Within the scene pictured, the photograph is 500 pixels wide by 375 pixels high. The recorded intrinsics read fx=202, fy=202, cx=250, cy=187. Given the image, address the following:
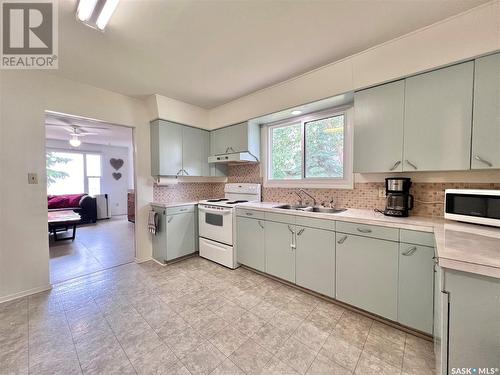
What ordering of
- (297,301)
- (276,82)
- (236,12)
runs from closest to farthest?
(236,12), (297,301), (276,82)

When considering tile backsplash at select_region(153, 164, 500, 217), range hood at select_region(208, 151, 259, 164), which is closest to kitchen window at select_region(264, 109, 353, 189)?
tile backsplash at select_region(153, 164, 500, 217)

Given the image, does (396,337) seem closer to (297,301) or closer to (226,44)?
(297,301)

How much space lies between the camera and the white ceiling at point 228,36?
1.46 meters

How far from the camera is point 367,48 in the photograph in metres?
1.91

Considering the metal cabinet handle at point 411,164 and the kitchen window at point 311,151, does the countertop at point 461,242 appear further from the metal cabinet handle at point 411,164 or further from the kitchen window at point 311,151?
the kitchen window at point 311,151

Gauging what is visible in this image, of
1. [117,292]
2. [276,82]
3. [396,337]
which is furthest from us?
[276,82]

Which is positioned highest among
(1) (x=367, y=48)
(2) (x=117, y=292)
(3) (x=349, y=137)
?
(1) (x=367, y=48)

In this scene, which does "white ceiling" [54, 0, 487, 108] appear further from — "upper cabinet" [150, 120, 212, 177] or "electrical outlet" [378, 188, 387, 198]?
"electrical outlet" [378, 188, 387, 198]

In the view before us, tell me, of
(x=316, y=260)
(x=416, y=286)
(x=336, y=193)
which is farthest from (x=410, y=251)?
(x=336, y=193)

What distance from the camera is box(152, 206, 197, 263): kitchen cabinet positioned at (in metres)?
2.97

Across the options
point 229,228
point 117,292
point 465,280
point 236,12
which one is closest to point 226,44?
point 236,12

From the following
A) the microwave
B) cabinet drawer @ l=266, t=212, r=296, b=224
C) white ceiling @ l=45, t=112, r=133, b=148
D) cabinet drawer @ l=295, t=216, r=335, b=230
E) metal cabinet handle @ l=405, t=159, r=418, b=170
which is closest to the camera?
the microwave

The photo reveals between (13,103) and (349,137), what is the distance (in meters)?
3.75

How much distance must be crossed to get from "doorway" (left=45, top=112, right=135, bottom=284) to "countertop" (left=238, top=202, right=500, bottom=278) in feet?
11.0
